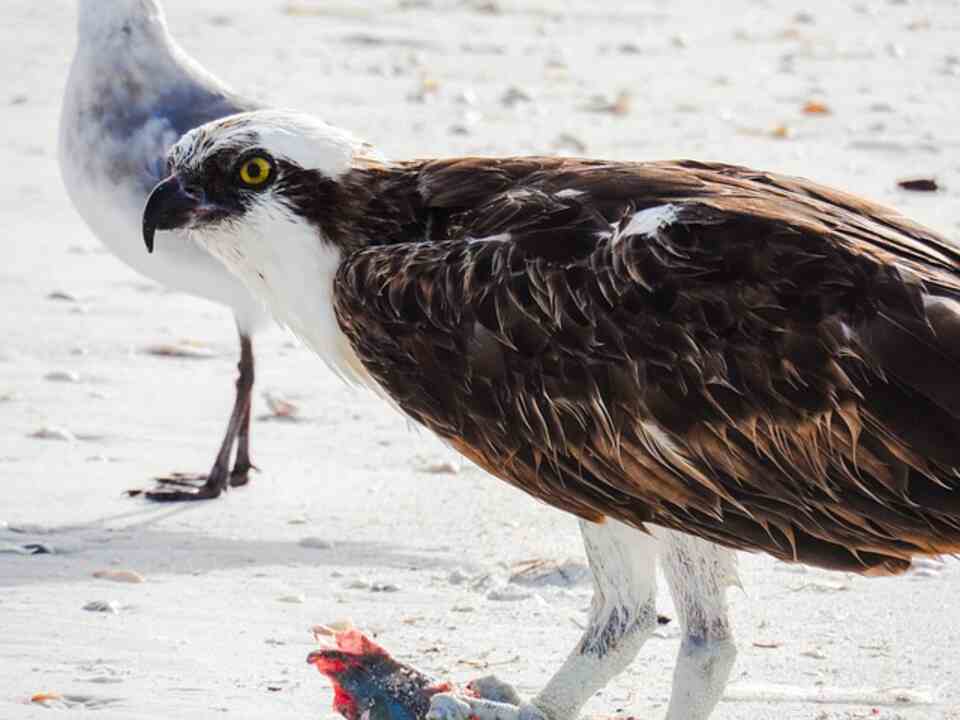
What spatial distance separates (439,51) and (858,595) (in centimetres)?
827

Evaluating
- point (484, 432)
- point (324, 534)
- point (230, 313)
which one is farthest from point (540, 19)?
point (484, 432)

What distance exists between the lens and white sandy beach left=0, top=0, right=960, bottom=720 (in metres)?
6.42

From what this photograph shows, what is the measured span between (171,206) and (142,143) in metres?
2.44

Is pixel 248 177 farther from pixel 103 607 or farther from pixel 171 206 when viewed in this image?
pixel 103 607

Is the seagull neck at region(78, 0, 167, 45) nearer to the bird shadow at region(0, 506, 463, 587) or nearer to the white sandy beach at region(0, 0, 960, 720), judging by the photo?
the white sandy beach at region(0, 0, 960, 720)

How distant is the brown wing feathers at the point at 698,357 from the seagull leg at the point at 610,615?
0.24 meters

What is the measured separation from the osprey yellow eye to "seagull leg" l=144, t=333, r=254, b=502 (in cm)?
215

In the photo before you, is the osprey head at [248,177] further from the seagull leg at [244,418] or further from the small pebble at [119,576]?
the seagull leg at [244,418]

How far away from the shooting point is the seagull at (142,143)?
8.34 m

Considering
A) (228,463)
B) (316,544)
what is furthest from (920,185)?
(316,544)

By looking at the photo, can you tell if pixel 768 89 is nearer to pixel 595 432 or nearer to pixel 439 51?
pixel 439 51

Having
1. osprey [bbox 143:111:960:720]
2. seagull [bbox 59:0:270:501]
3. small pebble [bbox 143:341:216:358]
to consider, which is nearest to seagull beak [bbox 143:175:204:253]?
osprey [bbox 143:111:960:720]

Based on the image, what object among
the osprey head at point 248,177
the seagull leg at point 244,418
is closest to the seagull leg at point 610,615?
the osprey head at point 248,177

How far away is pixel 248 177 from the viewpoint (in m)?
6.19
